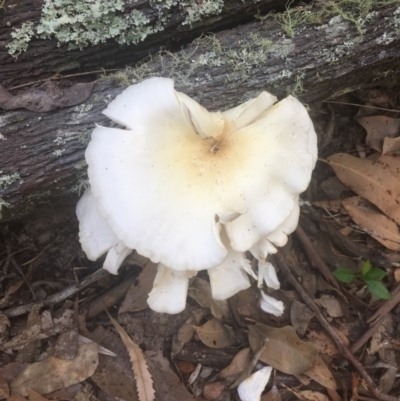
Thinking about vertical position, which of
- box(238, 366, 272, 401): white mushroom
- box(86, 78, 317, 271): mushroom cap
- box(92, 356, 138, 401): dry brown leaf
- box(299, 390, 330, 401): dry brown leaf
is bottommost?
box(299, 390, 330, 401): dry brown leaf

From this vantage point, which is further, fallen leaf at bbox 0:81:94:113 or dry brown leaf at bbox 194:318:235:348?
dry brown leaf at bbox 194:318:235:348

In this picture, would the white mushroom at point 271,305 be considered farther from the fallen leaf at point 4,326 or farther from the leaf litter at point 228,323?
the fallen leaf at point 4,326

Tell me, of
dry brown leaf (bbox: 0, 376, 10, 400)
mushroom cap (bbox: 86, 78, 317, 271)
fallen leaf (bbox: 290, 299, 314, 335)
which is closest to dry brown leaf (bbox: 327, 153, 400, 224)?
fallen leaf (bbox: 290, 299, 314, 335)

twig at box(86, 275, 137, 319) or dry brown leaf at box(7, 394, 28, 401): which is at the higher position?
twig at box(86, 275, 137, 319)

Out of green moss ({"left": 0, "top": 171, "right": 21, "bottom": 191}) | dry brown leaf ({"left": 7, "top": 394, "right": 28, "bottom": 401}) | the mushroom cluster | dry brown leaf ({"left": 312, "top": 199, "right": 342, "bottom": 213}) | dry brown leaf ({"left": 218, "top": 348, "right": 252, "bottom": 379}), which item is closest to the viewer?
the mushroom cluster

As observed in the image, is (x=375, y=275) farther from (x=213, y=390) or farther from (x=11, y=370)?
(x=11, y=370)

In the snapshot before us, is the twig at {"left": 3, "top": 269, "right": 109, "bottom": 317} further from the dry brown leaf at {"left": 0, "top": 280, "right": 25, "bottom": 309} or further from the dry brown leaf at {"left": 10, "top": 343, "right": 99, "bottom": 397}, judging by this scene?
the dry brown leaf at {"left": 10, "top": 343, "right": 99, "bottom": 397}

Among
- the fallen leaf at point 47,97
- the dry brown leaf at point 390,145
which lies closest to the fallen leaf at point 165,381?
the fallen leaf at point 47,97
